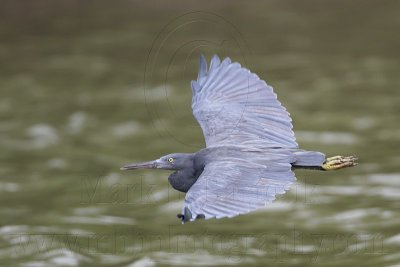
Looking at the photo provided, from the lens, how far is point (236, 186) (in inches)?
259

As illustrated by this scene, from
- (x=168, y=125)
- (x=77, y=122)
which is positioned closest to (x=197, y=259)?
(x=168, y=125)

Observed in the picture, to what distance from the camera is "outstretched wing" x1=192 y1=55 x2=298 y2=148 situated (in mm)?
7527

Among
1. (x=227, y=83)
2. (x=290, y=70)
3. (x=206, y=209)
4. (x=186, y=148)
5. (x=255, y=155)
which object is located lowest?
(x=206, y=209)

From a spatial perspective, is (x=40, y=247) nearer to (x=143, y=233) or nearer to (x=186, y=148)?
(x=143, y=233)

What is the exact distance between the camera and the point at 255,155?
712cm

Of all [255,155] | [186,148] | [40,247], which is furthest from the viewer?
[186,148]

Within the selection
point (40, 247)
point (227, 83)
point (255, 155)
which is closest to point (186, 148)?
point (40, 247)

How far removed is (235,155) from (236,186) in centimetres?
56

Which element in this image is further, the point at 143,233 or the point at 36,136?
the point at 36,136

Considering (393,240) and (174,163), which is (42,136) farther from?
(174,163)

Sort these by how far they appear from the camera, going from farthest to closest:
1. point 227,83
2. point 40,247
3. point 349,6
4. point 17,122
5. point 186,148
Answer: point 349,6 < point 17,122 < point 186,148 < point 40,247 < point 227,83

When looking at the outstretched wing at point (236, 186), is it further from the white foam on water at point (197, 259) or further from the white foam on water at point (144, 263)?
the white foam on water at point (144, 263)

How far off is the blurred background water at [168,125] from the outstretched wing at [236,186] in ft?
11.3

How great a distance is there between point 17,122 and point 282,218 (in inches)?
165
